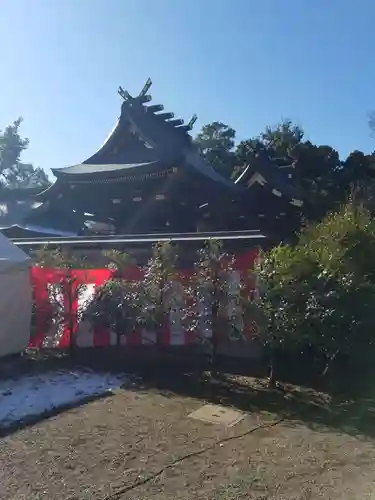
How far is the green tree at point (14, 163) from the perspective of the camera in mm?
59250

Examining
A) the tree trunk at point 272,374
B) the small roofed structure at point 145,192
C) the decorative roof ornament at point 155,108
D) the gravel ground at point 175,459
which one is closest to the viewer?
the gravel ground at point 175,459

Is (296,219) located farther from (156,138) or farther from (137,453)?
(137,453)

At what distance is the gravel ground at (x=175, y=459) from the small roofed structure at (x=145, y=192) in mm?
8587

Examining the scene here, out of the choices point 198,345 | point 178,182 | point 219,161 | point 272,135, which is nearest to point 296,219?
point 178,182

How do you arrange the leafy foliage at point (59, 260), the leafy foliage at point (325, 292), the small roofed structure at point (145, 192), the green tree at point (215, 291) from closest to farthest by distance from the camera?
the leafy foliage at point (325, 292) → the green tree at point (215, 291) → the leafy foliage at point (59, 260) → the small roofed structure at point (145, 192)

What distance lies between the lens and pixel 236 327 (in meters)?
7.13

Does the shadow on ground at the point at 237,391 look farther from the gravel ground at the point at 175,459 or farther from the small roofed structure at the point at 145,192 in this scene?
the small roofed structure at the point at 145,192

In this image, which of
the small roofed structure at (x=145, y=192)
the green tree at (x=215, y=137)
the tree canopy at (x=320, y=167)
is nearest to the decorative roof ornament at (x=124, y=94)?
the small roofed structure at (x=145, y=192)

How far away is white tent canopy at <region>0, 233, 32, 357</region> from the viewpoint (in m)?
7.45

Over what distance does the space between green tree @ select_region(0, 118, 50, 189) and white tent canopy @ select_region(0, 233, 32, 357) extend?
162 feet

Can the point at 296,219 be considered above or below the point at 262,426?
above

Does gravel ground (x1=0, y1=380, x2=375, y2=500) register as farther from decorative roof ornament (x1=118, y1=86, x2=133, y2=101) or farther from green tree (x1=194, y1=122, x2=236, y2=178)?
green tree (x1=194, y1=122, x2=236, y2=178)

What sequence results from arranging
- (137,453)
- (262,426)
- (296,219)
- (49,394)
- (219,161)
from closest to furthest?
(137,453)
(262,426)
(49,394)
(296,219)
(219,161)

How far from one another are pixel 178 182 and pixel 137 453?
10102 millimetres
